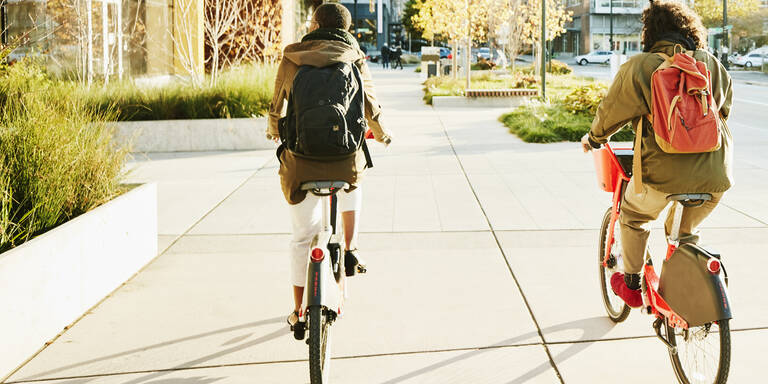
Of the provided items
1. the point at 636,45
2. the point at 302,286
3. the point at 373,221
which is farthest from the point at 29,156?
the point at 636,45

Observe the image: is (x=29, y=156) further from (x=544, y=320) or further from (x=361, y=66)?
(x=544, y=320)

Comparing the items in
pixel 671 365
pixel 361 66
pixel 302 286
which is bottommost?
pixel 671 365

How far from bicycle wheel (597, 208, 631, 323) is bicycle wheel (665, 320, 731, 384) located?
2.21ft

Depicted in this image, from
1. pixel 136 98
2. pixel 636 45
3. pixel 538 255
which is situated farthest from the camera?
pixel 636 45

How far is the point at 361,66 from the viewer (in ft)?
13.1

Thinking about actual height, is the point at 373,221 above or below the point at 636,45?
below

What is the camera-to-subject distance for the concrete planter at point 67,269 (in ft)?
13.4

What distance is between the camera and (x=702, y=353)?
3.47 m

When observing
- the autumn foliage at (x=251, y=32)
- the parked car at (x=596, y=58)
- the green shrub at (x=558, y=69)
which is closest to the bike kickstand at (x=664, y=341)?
the autumn foliage at (x=251, y=32)

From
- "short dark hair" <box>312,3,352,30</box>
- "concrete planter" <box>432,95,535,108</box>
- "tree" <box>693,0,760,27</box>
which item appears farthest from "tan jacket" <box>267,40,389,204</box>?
"tree" <box>693,0,760,27</box>

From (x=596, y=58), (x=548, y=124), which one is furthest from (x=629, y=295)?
(x=596, y=58)

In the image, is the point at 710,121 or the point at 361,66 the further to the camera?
the point at 361,66

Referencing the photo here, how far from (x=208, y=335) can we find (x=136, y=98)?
950 cm

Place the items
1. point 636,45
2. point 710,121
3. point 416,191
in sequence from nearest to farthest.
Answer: point 710,121
point 416,191
point 636,45
